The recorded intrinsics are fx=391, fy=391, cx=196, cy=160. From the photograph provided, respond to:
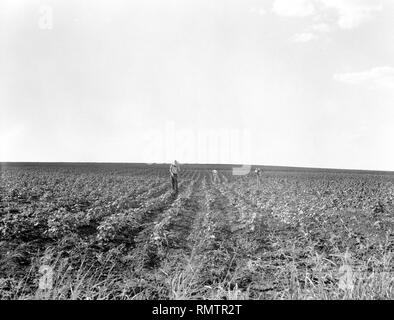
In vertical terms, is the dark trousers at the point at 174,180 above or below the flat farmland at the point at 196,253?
above

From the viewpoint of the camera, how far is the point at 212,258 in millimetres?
8164

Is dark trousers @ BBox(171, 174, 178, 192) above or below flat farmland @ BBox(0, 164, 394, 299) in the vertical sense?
above

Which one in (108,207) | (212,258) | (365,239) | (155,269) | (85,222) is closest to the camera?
(155,269)

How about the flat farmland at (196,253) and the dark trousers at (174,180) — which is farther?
the dark trousers at (174,180)

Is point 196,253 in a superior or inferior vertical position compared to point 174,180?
inferior

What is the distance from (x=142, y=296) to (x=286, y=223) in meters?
8.08

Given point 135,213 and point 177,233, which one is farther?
point 135,213

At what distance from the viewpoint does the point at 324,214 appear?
14164 mm

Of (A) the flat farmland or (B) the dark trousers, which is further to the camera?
(B) the dark trousers

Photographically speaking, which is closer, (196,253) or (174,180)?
(196,253)

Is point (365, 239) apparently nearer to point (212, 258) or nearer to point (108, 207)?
point (212, 258)
